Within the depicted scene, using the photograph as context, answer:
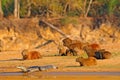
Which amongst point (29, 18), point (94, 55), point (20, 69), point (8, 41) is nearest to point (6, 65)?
point (20, 69)

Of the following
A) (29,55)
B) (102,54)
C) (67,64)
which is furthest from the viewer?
(29,55)

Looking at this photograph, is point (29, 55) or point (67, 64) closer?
point (67, 64)

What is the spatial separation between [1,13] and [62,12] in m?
5.58

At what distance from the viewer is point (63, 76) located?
69.5ft

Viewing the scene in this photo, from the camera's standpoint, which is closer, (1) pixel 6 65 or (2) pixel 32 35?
(1) pixel 6 65

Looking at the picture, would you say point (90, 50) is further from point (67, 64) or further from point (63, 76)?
point (63, 76)

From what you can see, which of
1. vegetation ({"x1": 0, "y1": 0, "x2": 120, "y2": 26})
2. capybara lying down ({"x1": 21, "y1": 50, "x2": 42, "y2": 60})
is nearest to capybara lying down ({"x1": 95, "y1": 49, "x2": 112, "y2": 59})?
capybara lying down ({"x1": 21, "y1": 50, "x2": 42, "y2": 60})

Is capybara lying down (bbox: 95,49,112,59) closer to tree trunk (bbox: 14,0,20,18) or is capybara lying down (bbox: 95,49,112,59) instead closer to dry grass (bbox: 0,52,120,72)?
dry grass (bbox: 0,52,120,72)

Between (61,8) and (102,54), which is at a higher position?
(61,8)

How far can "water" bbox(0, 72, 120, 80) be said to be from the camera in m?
20.3

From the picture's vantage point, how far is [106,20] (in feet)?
140

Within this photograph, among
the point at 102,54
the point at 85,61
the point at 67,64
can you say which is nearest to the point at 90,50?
the point at 102,54

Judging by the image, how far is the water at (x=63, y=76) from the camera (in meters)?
20.3

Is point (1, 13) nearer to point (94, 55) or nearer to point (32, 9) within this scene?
point (32, 9)
